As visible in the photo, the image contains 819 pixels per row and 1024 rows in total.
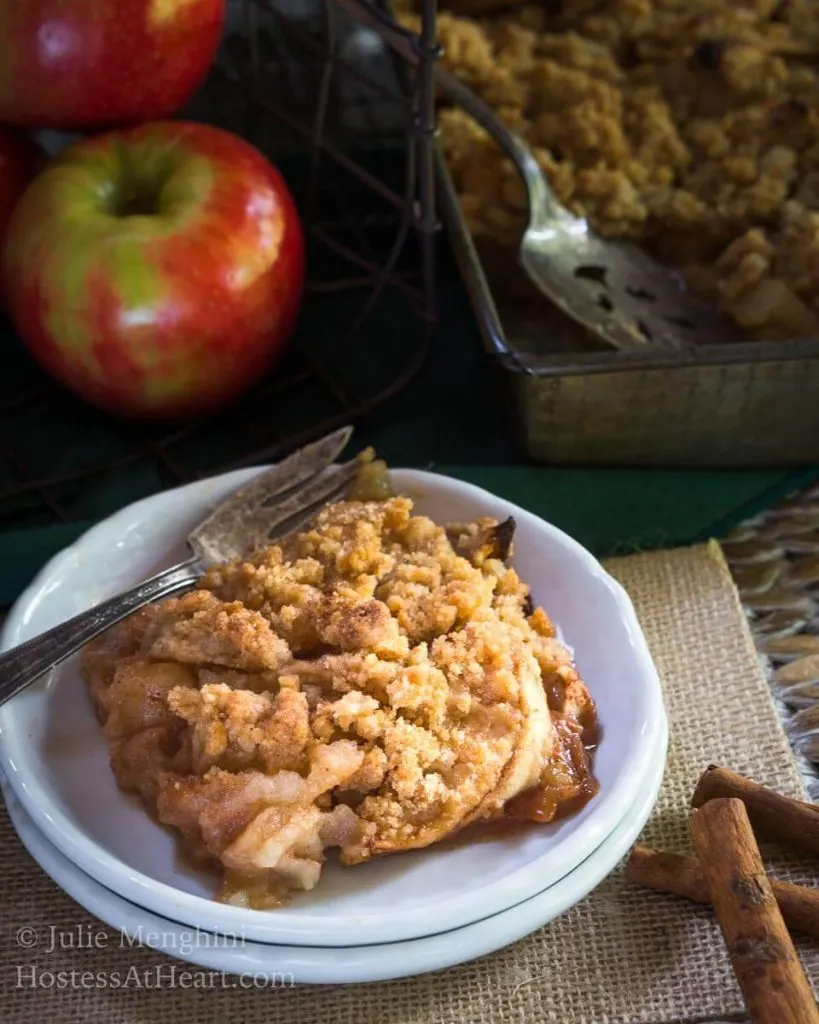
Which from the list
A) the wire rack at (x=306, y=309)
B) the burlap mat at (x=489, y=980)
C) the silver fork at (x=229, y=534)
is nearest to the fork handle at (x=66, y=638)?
the silver fork at (x=229, y=534)

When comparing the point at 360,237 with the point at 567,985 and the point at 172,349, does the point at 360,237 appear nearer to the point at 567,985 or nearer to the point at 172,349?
the point at 172,349

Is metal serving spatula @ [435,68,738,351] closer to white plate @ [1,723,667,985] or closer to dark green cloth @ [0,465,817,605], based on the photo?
dark green cloth @ [0,465,817,605]

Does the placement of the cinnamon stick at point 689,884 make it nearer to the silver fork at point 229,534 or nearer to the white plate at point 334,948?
the white plate at point 334,948

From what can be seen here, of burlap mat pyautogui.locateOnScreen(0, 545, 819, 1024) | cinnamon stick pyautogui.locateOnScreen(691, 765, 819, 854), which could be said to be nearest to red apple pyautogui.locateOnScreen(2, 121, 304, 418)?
burlap mat pyautogui.locateOnScreen(0, 545, 819, 1024)

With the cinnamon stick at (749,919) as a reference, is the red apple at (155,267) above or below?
above

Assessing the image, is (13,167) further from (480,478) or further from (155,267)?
(480,478)

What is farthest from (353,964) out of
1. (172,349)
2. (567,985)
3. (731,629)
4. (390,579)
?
(172,349)
